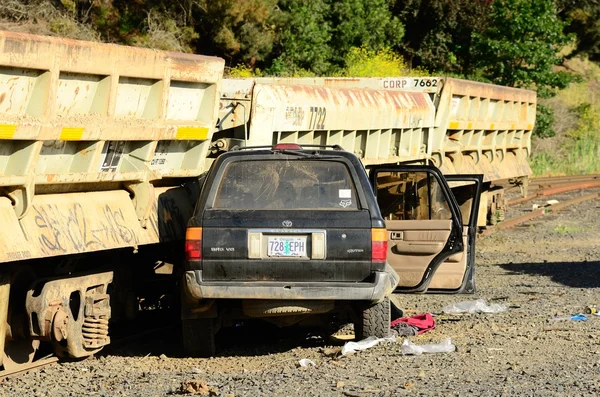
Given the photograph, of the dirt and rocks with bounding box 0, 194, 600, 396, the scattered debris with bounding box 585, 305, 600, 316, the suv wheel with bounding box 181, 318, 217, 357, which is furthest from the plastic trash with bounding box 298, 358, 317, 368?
the scattered debris with bounding box 585, 305, 600, 316

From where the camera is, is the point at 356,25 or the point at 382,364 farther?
the point at 356,25

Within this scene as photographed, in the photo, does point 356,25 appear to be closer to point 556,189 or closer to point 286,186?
point 556,189

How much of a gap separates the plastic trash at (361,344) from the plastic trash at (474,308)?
2235 mm

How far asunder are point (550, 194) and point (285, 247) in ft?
69.8

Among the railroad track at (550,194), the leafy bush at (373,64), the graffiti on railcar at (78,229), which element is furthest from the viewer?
the leafy bush at (373,64)

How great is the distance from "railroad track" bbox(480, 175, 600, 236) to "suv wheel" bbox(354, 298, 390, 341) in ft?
37.2

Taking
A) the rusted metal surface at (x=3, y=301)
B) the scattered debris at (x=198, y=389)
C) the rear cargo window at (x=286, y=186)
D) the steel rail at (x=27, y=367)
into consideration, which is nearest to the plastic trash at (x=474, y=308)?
the rear cargo window at (x=286, y=186)

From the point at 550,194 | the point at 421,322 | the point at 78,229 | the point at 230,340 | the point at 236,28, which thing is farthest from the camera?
the point at 236,28

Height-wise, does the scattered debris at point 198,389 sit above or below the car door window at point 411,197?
below

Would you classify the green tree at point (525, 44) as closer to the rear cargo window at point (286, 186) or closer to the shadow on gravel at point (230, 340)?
the shadow on gravel at point (230, 340)

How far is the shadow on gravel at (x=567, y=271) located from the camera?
46.4 feet

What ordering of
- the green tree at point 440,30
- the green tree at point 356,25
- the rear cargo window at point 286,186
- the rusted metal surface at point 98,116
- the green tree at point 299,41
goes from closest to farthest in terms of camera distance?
the rusted metal surface at point 98,116 → the rear cargo window at point 286,186 → the green tree at point 299,41 → the green tree at point 356,25 → the green tree at point 440,30

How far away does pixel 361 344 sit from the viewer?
30.8 ft

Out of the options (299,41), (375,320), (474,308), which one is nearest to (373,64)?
(299,41)
